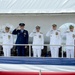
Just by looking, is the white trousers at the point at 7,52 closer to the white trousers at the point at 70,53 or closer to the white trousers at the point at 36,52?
the white trousers at the point at 36,52

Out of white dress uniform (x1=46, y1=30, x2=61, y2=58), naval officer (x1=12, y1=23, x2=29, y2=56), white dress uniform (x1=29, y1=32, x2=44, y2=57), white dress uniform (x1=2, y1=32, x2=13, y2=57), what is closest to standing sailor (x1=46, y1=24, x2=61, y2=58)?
white dress uniform (x1=46, y1=30, x2=61, y2=58)

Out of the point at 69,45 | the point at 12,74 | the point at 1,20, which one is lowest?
the point at 12,74

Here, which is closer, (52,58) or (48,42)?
(52,58)

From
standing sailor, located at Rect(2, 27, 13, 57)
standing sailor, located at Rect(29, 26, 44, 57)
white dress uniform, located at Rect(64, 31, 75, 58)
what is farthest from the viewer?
standing sailor, located at Rect(2, 27, 13, 57)

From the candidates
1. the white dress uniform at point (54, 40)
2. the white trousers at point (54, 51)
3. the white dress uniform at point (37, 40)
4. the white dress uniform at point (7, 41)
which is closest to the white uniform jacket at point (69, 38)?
the white dress uniform at point (54, 40)

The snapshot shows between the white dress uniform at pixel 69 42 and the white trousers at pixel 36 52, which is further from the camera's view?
the white trousers at pixel 36 52

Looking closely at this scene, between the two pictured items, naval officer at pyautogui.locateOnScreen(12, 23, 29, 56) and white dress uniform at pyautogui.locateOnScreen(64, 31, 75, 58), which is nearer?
white dress uniform at pyautogui.locateOnScreen(64, 31, 75, 58)

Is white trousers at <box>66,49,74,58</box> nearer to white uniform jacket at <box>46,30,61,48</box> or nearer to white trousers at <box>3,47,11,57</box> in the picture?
white uniform jacket at <box>46,30,61,48</box>

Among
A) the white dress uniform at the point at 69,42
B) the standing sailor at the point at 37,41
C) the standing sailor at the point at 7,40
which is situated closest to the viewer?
the white dress uniform at the point at 69,42

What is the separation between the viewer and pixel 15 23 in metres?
10.8
